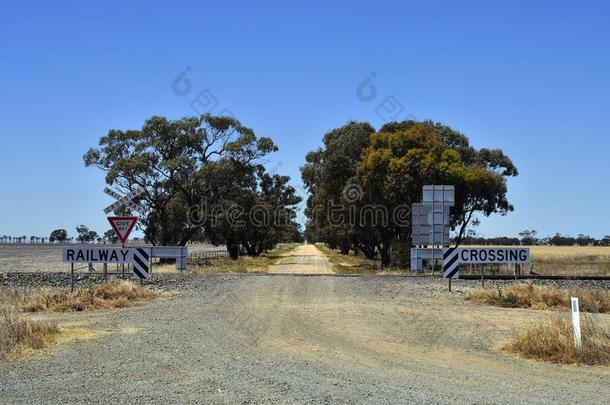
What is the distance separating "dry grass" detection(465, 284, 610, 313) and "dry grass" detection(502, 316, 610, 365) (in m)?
6.33

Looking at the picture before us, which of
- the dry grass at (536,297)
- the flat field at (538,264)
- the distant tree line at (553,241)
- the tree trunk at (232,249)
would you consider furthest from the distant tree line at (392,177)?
A: the distant tree line at (553,241)

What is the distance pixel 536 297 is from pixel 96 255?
13.7m

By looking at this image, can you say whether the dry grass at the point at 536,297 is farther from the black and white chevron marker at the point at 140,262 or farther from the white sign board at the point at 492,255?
the black and white chevron marker at the point at 140,262

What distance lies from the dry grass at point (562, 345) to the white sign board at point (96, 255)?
13.4 metres

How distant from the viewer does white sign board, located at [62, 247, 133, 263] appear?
2022 centimetres

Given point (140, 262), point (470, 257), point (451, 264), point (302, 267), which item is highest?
point (470, 257)

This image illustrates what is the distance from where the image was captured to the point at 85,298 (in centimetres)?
1777

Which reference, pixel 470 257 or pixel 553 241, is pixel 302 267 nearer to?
pixel 470 257

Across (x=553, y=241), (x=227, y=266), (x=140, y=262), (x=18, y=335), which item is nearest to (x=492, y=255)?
(x=140, y=262)

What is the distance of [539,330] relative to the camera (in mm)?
10859

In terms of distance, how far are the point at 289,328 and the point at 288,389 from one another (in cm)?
578

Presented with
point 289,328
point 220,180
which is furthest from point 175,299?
point 220,180

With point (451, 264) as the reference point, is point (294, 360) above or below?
below

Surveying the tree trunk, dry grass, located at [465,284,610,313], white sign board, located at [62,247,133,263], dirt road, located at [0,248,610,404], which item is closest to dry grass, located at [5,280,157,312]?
white sign board, located at [62,247,133,263]
